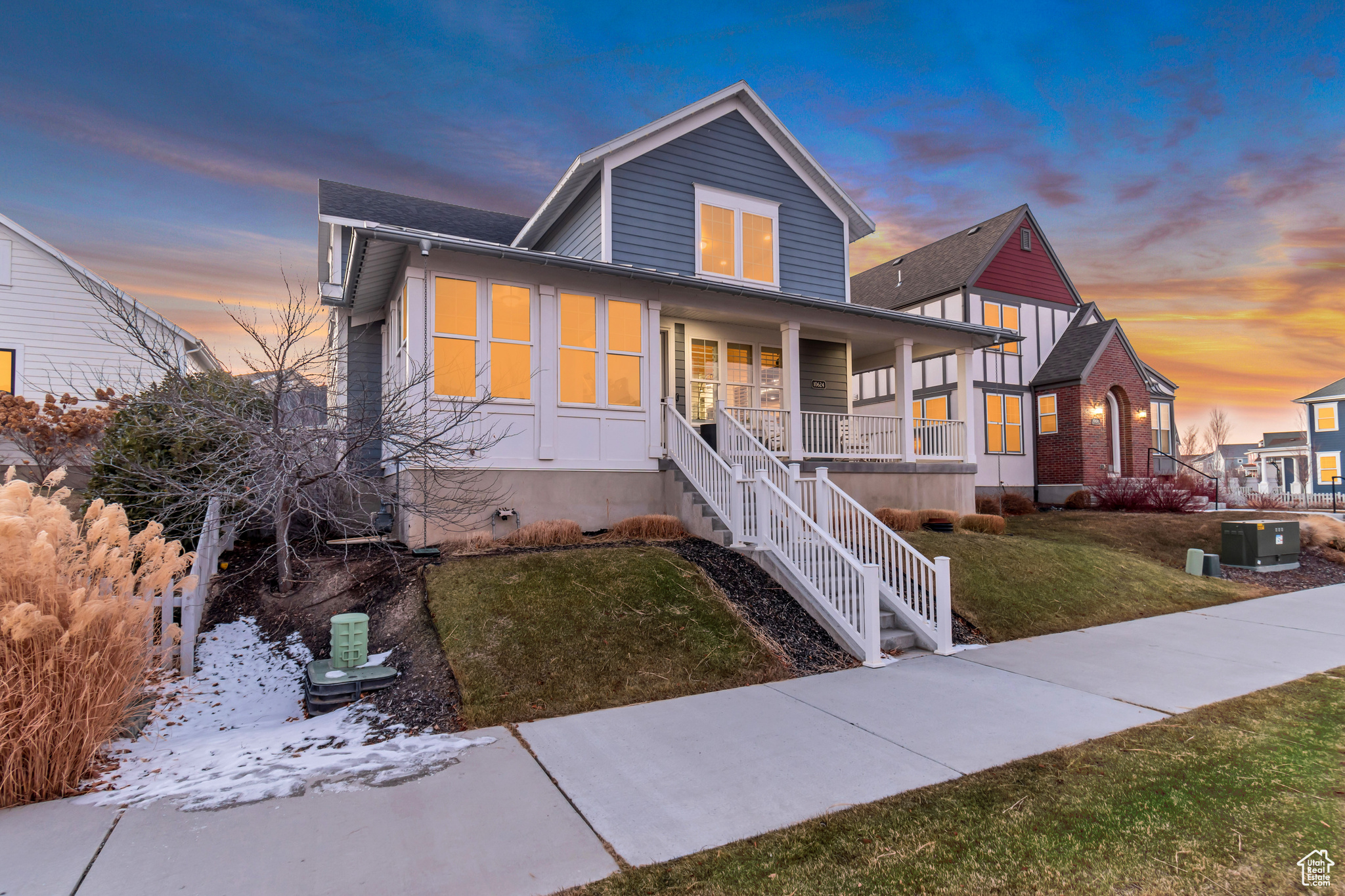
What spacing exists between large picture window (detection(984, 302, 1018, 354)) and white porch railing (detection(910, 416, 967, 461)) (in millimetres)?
7508

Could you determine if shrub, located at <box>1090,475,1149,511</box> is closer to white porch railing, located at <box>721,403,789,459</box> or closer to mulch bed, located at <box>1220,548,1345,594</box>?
mulch bed, located at <box>1220,548,1345,594</box>

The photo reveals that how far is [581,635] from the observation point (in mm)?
6078

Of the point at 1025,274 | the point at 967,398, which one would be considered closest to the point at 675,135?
the point at 967,398

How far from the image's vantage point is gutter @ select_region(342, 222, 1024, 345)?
27.5 feet

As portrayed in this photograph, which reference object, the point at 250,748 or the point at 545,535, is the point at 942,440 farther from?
the point at 250,748

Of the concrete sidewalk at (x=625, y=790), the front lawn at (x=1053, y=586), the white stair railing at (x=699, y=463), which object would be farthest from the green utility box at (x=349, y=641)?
the front lawn at (x=1053, y=586)

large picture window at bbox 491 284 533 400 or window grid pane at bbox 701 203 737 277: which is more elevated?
window grid pane at bbox 701 203 737 277

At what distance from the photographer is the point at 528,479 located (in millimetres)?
9703

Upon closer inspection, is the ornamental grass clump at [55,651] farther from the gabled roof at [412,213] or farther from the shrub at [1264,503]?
the shrub at [1264,503]

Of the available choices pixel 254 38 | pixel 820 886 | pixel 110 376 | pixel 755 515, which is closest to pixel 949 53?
pixel 755 515

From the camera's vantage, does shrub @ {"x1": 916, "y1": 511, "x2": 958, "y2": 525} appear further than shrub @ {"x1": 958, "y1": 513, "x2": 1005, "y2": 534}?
No

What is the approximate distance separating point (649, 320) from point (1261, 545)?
1232 cm

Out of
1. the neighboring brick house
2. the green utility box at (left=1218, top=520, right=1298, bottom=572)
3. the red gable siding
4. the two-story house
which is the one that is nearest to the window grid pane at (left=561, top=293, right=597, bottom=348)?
the two-story house

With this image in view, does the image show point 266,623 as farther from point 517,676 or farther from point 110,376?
point 110,376
